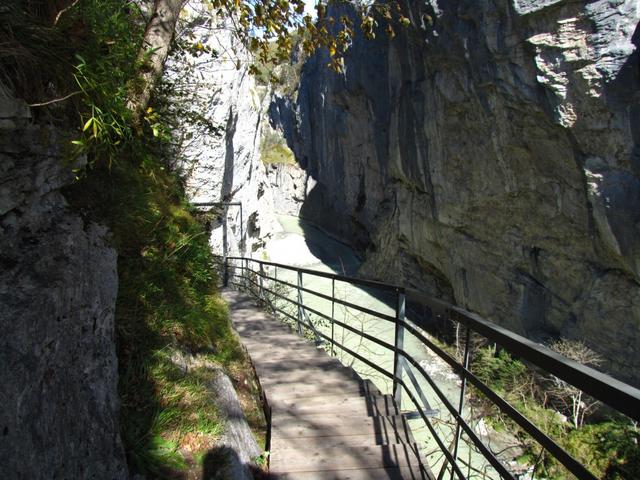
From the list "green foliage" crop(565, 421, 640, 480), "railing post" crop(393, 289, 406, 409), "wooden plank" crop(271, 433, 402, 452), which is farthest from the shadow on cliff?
"green foliage" crop(565, 421, 640, 480)

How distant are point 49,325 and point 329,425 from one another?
82.1 inches

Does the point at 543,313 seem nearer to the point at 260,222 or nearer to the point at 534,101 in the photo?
the point at 534,101

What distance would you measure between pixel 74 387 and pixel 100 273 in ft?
2.30

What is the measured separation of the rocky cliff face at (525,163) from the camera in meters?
12.0

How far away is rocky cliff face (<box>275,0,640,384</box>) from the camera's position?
1202 cm

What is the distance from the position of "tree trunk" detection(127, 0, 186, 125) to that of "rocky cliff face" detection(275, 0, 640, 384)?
13.3 metres

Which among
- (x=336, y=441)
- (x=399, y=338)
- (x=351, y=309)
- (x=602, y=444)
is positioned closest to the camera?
(x=336, y=441)

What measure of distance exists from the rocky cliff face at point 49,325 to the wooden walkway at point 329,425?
1.29m

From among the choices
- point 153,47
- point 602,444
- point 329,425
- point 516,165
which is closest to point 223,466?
point 329,425

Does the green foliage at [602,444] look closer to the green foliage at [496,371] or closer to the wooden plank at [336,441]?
the green foliage at [496,371]

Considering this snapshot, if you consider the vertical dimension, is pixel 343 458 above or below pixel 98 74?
below

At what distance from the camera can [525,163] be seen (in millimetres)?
14711

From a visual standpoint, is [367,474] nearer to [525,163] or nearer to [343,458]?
[343,458]

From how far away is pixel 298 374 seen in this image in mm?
3986
